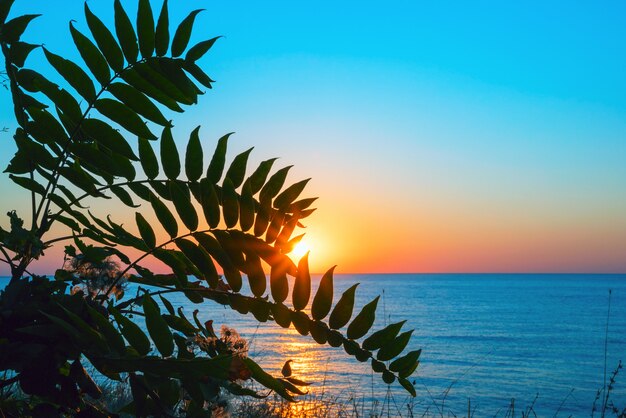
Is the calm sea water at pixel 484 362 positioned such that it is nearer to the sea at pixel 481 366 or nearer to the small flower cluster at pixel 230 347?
the sea at pixel 481 366

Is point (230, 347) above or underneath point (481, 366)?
above

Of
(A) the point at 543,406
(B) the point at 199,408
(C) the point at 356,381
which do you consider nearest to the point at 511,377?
(A) the point at 543,406

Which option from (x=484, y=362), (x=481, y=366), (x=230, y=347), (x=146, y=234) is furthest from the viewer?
(x=484, y=362)

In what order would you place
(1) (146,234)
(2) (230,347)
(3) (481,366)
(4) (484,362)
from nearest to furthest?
(1) (146,234)
(2) (230,347)
(3) (481,366)
(4) (484,362)

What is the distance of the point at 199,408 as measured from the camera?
2164 mm

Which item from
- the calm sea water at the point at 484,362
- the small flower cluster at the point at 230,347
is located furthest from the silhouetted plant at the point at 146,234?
the calm sea water at the point at 484,362

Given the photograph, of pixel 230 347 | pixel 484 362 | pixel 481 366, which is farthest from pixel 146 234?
pixel 484 362

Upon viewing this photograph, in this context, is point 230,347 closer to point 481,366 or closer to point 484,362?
point 481,366

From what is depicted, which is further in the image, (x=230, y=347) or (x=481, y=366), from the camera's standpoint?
(x=481, y=366)

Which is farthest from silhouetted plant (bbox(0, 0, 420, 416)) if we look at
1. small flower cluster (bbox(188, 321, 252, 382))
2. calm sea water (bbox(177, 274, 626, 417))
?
calm sea water (bbox(177, 274, 626, 417))

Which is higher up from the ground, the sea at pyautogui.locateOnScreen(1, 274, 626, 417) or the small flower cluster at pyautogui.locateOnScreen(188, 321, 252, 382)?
the small flower cluster at pyautogui.locateOnScreen(188, 321, 252, 382)

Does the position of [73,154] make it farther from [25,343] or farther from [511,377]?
[511,377]

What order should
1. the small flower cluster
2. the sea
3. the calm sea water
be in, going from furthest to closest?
the calm sea water < the sea < the small flower cluster

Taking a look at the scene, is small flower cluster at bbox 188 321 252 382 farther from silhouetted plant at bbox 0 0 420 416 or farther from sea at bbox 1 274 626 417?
sea at bbox 1 274 626 417
